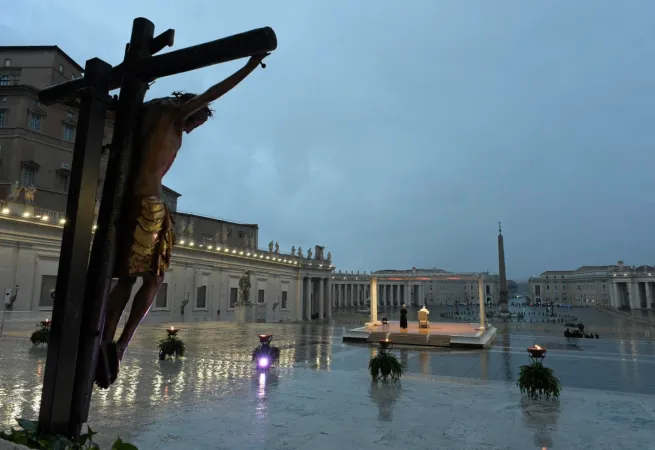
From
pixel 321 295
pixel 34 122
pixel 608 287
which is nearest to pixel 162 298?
pixel 34 122

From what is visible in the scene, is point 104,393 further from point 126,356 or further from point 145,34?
point 145,34

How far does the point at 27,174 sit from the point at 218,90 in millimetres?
48583

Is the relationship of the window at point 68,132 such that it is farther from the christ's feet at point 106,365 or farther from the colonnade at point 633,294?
the colonnade at point 633,294

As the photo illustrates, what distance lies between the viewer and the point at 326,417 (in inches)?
287

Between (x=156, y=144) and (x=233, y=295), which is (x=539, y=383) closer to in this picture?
(x=156, y=144)

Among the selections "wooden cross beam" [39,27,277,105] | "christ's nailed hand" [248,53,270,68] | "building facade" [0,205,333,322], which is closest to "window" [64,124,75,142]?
"building facade" [0,205,333,322]

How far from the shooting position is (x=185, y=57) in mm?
3902

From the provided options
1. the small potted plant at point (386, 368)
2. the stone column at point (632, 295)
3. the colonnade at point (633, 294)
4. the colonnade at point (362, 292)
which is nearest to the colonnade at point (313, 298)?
the colonnade at point (362, 292)

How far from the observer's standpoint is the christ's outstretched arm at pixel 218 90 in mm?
3725

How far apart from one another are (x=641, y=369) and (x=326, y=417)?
46.1 ft

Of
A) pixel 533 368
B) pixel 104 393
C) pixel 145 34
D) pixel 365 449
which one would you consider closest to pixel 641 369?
pixel 533 368

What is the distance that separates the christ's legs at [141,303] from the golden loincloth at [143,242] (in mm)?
140

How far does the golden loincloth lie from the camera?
4004mm

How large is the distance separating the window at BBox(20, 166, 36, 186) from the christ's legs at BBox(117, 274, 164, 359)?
4703cm
